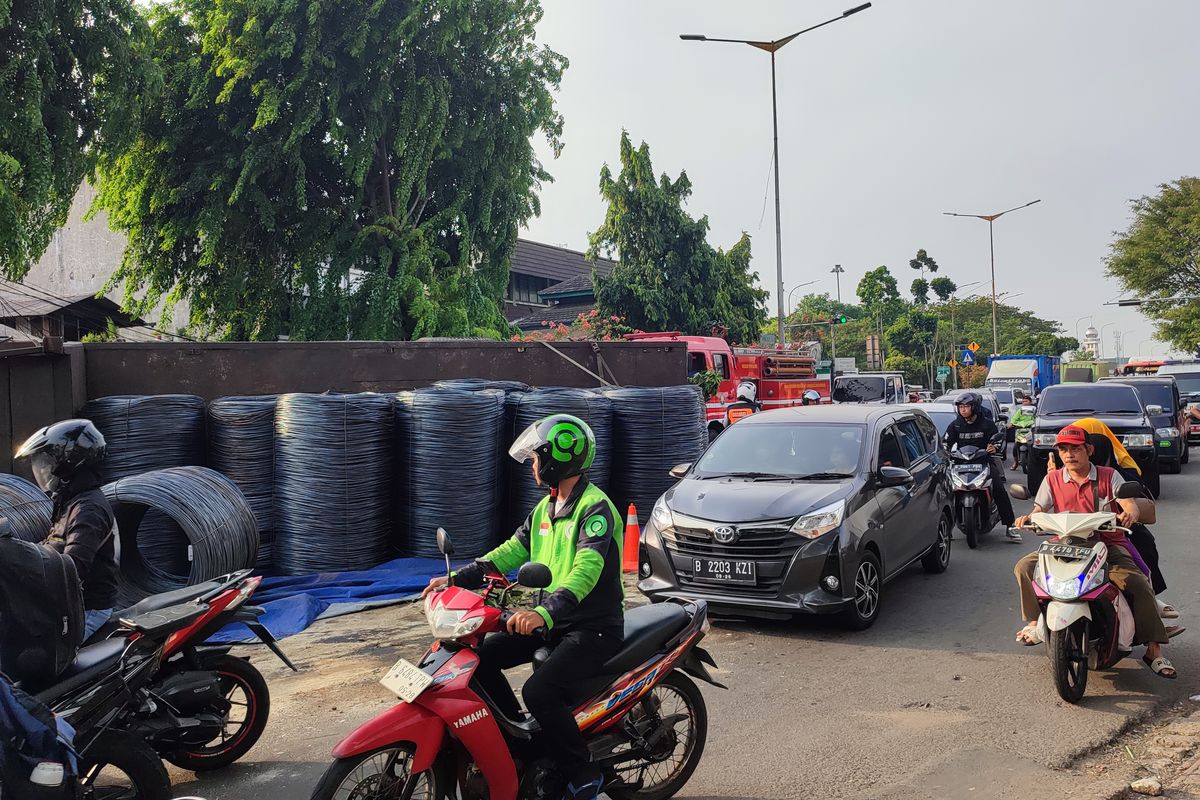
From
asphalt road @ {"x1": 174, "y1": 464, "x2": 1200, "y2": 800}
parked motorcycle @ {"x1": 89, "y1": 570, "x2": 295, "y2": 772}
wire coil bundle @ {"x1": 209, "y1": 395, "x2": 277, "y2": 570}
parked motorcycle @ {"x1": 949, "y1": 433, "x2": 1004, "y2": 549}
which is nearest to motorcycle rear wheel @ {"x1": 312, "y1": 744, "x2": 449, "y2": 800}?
asphalt road @ {"x1": 174, "y1": 464, "x2": 1200, "y2": 800}

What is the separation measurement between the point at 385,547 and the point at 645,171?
23.3 meters

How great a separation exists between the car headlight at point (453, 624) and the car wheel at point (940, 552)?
6.54 metres

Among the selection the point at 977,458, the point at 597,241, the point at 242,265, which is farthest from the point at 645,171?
the point at 977,458

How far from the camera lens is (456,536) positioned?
926 cm

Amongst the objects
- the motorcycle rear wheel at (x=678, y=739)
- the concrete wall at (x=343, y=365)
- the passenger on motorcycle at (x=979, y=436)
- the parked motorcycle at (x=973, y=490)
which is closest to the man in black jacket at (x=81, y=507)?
the motorcycle rear wheel at (x=678, y=739)

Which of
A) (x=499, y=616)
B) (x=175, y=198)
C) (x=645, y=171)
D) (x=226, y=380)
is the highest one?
(x=645, y=171)

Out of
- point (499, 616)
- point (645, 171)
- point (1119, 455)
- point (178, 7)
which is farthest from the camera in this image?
point (645, 171)

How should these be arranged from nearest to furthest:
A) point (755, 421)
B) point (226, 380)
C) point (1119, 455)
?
point (1119, 455) < point (755, 421) < point (226, 380)

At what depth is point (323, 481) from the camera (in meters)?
8.95

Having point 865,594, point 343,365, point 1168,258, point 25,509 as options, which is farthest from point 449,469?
point 1168,258

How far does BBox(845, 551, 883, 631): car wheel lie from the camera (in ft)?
22.7

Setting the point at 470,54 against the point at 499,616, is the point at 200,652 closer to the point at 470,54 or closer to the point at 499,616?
the point at 499,616

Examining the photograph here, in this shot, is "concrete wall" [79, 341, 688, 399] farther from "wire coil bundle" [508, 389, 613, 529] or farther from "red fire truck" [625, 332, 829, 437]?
"red fire truck" [625, 332, 829, 437]

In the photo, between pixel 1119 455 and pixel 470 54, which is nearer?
pixel 1119 455
